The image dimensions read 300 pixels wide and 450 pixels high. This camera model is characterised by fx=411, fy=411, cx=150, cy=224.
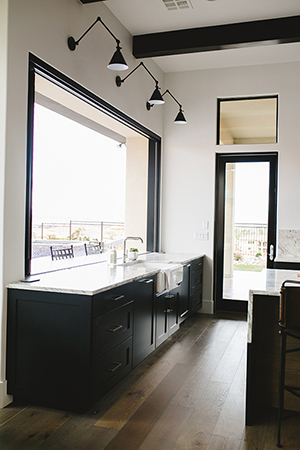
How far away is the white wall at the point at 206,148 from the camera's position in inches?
209

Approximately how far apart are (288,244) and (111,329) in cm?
323

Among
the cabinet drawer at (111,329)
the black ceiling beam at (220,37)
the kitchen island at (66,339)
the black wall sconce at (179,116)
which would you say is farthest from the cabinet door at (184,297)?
the black ceiling beam at (220,37)

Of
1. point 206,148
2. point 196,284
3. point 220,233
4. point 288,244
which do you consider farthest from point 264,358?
point 206,148

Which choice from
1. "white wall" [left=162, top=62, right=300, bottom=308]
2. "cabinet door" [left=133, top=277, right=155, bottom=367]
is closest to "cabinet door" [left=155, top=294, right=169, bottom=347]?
"cabinet door" [left=133, top=277, right=155, bottom=367]

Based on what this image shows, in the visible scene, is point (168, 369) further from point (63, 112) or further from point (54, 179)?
point (54, 179)

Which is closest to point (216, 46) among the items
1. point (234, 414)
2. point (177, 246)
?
point (177, 246)

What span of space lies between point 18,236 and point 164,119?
3.64 metres

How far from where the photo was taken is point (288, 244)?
5.30 meters

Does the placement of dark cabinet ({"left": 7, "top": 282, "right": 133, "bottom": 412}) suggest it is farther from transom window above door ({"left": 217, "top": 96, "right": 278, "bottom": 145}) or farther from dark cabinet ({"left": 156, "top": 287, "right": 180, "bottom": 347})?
transom window above door ({"left": 217, "top": 96, "right": 278, "bottom": 145})

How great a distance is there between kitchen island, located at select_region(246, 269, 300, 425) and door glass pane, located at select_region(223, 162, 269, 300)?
9.21ft

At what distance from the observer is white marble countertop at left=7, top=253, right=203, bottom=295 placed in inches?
104

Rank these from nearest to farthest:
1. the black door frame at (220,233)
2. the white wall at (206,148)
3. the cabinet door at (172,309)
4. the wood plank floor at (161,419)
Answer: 1. the wood plank floor at (161,419)
2. the cabinet door at (172,309)
3. the white wall at (206,148)
4. the black door frame at (220,233)

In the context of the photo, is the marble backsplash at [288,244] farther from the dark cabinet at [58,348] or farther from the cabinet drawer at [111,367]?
the dark cabinet at [58,348]

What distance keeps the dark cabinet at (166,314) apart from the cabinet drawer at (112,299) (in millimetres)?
749
